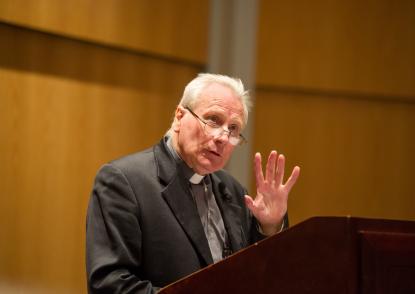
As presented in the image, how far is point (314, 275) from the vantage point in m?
1.35

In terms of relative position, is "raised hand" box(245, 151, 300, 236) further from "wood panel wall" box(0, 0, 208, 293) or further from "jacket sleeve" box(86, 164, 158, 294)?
"wood panel wall" box(0, 0, 208, 293)

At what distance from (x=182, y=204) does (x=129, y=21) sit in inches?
74.7

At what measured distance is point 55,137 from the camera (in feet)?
10.5

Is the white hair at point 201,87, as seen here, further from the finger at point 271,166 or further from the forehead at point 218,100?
the finger at point 271,166

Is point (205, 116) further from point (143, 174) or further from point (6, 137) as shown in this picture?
point (6, 137)

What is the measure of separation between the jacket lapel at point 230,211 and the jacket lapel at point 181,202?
0.54 feet

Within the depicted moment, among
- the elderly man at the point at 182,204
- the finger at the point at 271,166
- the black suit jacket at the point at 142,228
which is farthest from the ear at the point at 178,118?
the finger at the point at 271,166

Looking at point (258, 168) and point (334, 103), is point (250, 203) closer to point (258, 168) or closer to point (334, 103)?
point (258, 168)

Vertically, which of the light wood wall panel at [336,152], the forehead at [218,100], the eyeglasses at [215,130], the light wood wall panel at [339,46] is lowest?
the light wood wall panel at [336,152]

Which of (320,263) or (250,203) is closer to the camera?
(320,263)

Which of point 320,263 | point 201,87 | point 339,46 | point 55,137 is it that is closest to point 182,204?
point 201,87

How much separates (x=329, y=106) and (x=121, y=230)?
115 inches

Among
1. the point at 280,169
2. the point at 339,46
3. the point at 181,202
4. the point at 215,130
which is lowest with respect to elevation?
the point at 181,202

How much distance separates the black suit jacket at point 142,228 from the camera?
170 cm
